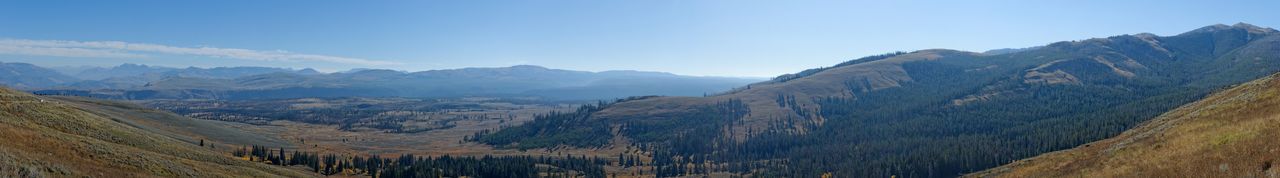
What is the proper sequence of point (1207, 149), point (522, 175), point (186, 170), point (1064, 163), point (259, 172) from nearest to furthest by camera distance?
point (1207, 149) < point (1064, 163) < point (186, 170) < point (259, 172) < point (522, 175)

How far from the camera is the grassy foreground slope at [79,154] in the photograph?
56.8m

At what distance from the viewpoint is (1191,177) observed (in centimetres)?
3125

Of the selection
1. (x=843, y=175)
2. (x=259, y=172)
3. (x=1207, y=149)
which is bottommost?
(x=843, y=175)

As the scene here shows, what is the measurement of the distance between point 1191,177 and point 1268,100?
2469 inches

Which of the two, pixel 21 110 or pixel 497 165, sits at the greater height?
pixel 21 110

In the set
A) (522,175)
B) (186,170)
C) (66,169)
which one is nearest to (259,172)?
(186,170)

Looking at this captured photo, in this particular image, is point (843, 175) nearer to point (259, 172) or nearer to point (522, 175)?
point (522, 175)

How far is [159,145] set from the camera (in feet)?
368

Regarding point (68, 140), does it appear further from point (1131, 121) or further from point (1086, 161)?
point (1131, 121)

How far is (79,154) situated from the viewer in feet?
233

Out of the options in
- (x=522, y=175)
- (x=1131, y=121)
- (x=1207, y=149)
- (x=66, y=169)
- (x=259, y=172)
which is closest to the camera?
(x=1207, y=149)

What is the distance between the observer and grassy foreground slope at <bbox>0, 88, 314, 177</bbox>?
5675 cm

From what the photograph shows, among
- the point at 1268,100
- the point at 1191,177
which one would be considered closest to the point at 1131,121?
the point at 1268,100

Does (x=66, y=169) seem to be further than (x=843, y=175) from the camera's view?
No
